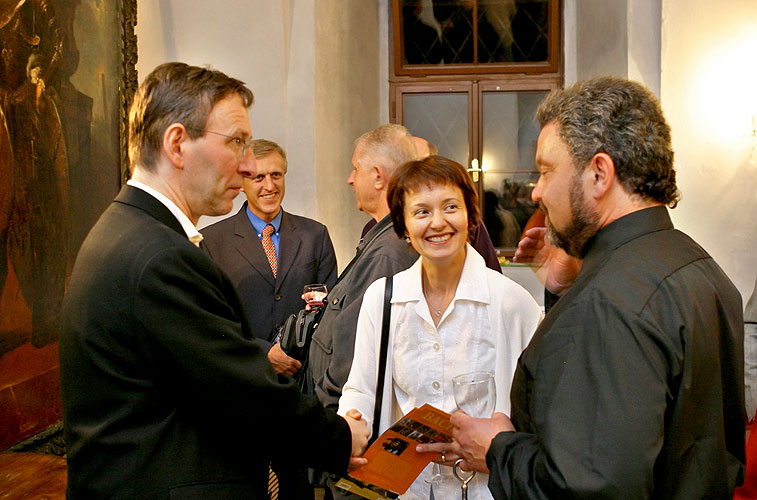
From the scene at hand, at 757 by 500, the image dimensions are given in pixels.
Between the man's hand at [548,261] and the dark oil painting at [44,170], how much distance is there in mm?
2052

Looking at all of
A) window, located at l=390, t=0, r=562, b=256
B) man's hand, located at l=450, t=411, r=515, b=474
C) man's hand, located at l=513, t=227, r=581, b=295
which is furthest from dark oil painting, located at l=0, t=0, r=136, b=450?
window, located at l=390, t=0, r=562, b=256

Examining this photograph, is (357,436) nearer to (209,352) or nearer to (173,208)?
(209,352)

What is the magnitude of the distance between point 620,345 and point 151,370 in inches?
40.4

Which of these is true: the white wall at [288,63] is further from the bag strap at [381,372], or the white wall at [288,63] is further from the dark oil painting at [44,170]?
the bag strap at [381,372]

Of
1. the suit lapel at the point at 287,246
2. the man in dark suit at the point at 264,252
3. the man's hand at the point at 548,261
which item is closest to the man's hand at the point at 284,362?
the man in dark suit at the point at 264,252

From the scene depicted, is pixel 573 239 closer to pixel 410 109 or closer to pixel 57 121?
pixel 57 121

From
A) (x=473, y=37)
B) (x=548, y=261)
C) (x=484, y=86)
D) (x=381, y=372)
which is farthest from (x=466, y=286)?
(x=473, y=37)

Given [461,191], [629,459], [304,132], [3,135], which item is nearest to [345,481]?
[629,459]

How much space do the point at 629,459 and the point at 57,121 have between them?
2856 millimetres

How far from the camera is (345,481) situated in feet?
6.47

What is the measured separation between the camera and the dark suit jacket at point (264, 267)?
4.09 meters

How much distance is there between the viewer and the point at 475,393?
Answer: 174 cm

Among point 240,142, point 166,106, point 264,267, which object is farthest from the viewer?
point 264,267

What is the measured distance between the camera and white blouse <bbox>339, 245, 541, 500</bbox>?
2.26 meters
